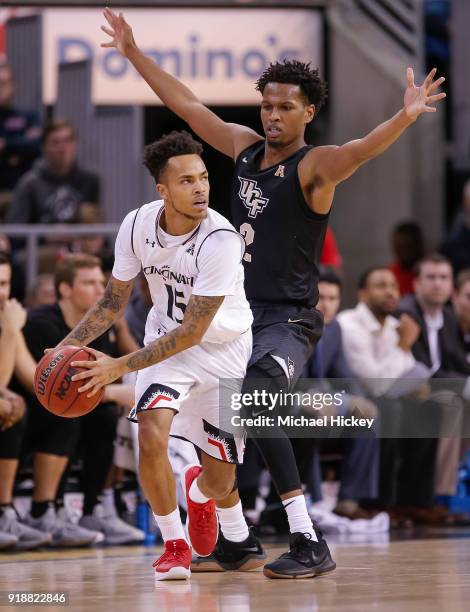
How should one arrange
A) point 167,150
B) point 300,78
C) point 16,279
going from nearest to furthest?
point 167,150, point 300,78, point 16,279

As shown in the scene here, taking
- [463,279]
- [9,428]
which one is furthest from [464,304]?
[9,428]

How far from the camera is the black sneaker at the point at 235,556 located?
580 centimetres

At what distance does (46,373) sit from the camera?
16.9 feet

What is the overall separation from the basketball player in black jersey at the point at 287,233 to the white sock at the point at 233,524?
2cm

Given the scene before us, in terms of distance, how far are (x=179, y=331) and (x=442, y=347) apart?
14.3 feet

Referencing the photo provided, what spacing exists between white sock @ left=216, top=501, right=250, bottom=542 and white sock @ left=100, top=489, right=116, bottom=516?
211 cm

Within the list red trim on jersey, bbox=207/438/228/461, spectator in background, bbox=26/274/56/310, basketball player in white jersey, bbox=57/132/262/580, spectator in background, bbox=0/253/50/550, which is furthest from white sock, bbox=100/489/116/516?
red trim on jersey, bbox=207/438/228/461

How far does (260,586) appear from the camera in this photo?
5066mm

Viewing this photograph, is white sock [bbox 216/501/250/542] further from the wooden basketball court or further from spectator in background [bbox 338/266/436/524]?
spectator in background [bbox 338/266/436/524]

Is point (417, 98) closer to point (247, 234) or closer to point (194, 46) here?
point (247, 234)

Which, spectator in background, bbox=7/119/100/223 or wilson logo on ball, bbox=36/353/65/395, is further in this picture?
spectator in background, bbox=7/119/100/223

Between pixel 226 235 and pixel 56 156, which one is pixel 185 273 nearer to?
pixel 226 235

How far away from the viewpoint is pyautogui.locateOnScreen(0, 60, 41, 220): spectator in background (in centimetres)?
1066

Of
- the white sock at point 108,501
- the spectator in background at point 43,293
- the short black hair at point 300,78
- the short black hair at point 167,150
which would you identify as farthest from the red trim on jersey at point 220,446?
the spectator in background at point 43,293
